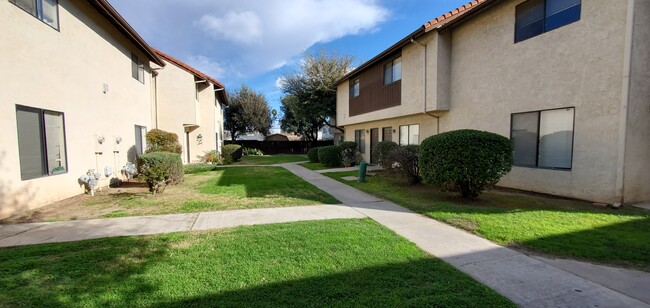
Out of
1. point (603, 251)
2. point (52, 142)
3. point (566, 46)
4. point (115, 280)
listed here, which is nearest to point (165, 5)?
point (52, 142)

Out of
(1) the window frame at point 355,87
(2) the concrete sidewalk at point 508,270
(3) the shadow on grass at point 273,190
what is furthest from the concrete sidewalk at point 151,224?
(1) the window frame at point 355,87

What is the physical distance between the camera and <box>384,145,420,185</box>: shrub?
1002 cm

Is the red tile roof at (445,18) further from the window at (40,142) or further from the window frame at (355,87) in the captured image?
the window at (40,142)

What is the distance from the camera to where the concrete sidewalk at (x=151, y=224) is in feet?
16.2

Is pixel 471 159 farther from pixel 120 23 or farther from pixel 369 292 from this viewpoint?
pixel 120 23

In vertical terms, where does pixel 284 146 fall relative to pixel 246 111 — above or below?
below

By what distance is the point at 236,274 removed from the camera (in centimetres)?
346

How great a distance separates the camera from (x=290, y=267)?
3.66 meters

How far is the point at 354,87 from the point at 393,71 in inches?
196

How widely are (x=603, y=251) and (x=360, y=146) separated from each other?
53.8ft

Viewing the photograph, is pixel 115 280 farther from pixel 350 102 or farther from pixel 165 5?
pixel 350 102

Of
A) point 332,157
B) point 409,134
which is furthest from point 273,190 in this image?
point 332,157

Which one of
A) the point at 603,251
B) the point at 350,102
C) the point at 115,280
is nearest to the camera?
the point at 115,280

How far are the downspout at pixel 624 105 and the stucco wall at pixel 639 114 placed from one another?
11 cm
